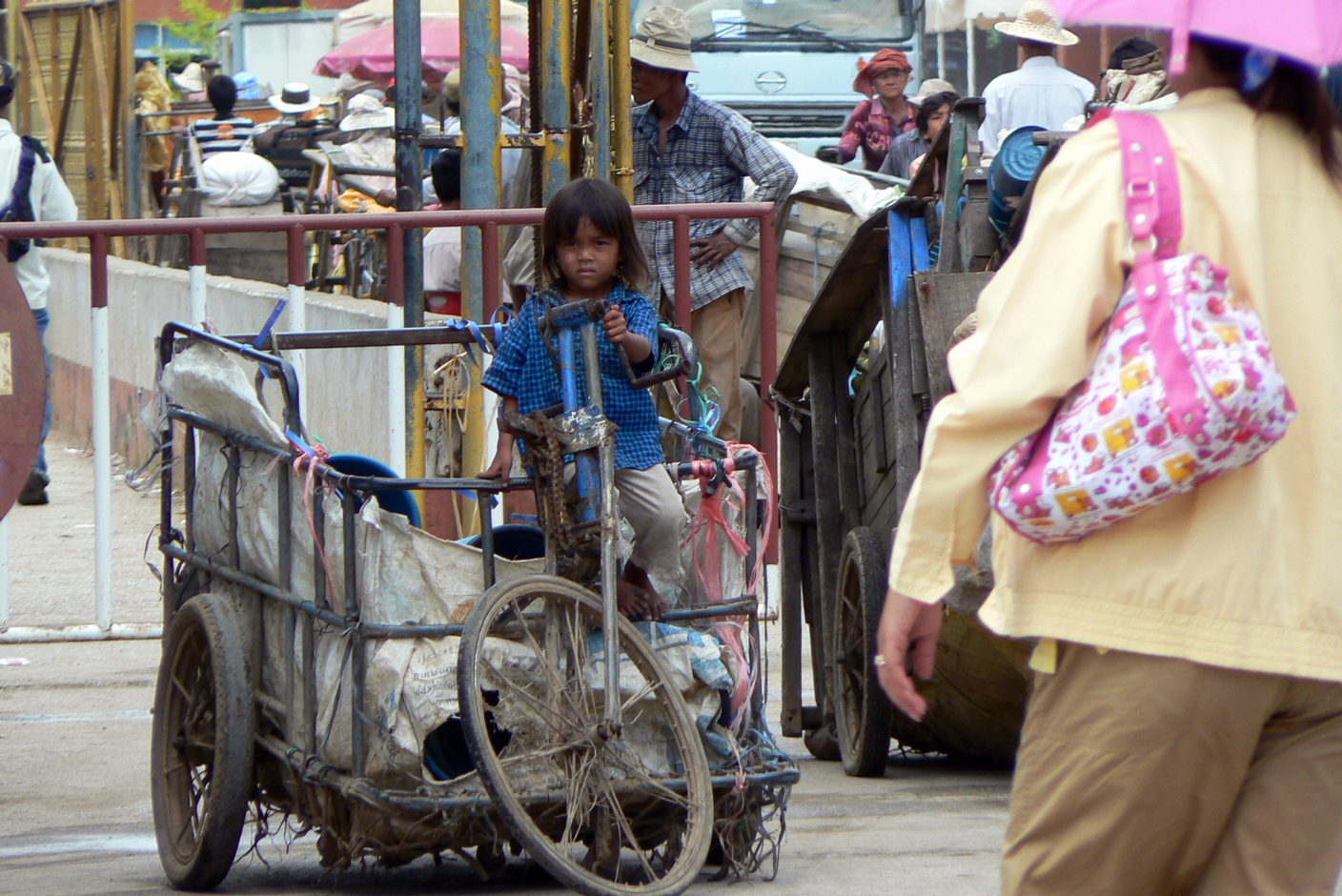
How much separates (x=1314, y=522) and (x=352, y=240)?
34.5ft

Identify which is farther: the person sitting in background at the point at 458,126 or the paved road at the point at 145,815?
the person sitting in background at the point at 458,126

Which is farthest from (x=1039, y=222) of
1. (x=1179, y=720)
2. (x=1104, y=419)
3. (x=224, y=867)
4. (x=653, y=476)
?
(x=224, y=867)

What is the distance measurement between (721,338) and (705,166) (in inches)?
28.4

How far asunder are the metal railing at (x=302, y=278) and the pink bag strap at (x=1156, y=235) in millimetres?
3875

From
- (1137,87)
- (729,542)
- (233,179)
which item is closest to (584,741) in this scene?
(729,542)

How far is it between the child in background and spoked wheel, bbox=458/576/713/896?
17cm

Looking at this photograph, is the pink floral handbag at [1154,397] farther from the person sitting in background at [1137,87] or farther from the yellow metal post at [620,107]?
the yellow metal post at [620,107]

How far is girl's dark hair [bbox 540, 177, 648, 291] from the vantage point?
3.71m

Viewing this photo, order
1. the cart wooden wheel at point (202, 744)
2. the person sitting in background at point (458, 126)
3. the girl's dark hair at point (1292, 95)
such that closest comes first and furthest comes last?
the girl's dark hair at point (1292, 95) < the cart wooden wheel at point (202, 744) < the person sitting in background at point (458, 126)

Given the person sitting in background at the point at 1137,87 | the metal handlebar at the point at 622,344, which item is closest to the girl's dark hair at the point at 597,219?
the metal handlebar at the point at 622,344

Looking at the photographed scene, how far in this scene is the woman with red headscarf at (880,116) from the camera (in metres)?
12.6

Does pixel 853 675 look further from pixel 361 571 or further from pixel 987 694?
pixel 361 571

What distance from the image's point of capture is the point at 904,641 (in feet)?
6.46

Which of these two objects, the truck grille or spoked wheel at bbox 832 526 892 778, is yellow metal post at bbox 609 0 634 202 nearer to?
spoked wheel at bbox 832 526 892 778
